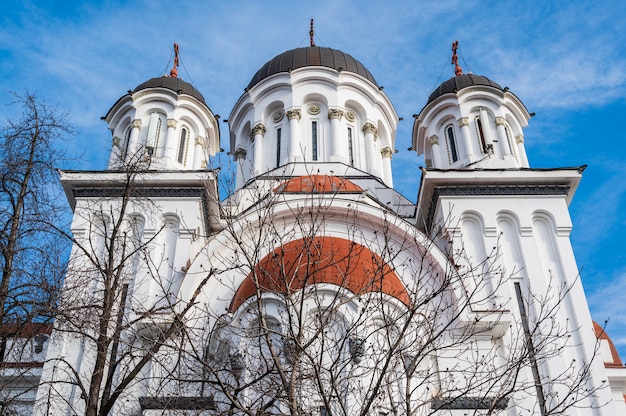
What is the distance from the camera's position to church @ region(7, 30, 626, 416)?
858 cm

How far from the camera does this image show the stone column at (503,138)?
751 inches

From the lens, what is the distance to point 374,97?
2389cm

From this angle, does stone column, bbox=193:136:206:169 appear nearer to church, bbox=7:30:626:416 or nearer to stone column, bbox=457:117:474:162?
church, bbox=7:30:626:416

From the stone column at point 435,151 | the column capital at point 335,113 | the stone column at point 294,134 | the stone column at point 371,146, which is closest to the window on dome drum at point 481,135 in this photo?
the stone column at point 435,151

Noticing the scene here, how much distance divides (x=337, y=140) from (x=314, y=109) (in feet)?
5.90

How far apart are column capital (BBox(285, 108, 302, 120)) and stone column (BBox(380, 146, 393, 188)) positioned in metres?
3.67

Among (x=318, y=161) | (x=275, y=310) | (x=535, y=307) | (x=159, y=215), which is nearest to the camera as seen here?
(x=275, y=310)

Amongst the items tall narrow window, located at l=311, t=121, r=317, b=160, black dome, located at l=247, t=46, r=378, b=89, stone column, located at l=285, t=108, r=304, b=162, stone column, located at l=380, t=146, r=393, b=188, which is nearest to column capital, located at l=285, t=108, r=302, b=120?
stone column, located at l=285, t=108, r=304, b=162

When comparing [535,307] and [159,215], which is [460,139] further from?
[159,215]

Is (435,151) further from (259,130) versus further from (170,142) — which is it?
(170,142)

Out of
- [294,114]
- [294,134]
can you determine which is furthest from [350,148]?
[294,114]

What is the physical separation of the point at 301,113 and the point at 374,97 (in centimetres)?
307

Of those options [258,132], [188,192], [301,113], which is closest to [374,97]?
[301,113]

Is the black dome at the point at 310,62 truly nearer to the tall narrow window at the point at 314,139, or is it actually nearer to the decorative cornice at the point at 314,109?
the decorative cornice at the point at 314,109
